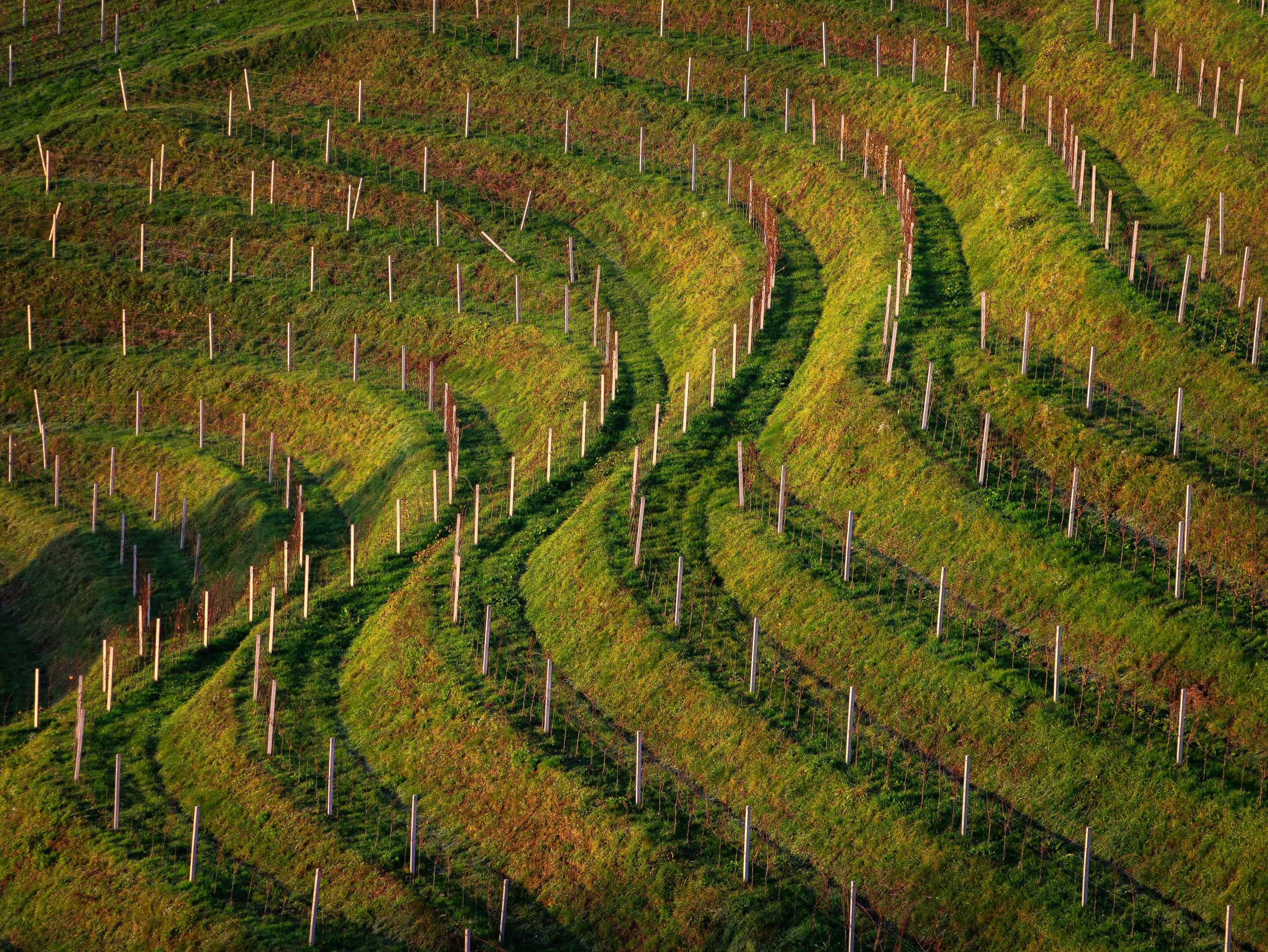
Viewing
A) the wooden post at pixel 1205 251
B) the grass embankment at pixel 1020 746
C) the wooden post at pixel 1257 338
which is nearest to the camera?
the grass embankment at pixel 1020 746

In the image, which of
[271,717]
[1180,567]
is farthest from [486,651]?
[1180,567]

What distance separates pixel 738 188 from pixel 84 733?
36161 millimetres

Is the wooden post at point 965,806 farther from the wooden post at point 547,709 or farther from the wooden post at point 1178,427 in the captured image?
the wooden post at point 1178,427

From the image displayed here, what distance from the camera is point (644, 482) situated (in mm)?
45500

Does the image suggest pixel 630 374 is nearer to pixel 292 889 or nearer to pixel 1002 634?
pixel 1002 634

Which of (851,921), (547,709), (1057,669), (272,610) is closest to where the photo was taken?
(851,921)

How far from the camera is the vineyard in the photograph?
3225cm

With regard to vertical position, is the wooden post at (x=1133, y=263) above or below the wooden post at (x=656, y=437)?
above

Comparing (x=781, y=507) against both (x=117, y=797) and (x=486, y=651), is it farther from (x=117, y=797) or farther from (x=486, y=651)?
(x=117, y=797)

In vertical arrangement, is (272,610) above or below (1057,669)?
below

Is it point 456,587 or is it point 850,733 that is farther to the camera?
point 456,587

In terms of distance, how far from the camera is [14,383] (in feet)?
202

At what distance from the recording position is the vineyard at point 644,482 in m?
32.2

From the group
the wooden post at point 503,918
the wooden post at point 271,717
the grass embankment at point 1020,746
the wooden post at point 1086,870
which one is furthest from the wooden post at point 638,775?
the wooden post at point 271,717
